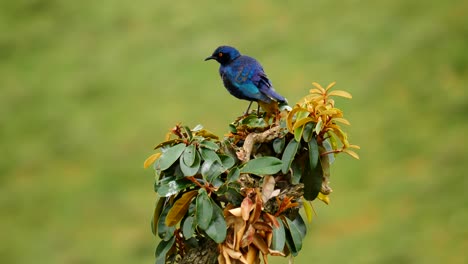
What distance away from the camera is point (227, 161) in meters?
2.45

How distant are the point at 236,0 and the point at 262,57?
43.5 inches

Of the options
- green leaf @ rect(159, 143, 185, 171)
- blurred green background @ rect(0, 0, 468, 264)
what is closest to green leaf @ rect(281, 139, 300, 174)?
green leaf @ rect(159, 143, 185, 171)

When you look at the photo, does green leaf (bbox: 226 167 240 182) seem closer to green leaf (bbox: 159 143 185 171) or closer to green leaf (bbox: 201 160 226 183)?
green leaf (bbox: 201 160 226 183)

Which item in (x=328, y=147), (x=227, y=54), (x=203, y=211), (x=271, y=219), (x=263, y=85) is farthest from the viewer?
(x=227, y=54)

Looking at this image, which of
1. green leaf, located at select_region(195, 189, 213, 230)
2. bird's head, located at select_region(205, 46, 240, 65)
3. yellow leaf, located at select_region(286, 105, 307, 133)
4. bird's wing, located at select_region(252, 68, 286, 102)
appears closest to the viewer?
green leaf, located at select_region(195, 189, 213, 230)

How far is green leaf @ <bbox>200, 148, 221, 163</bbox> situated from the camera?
2.40m

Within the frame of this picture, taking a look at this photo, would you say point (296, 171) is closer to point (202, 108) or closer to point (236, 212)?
point (236, 212)

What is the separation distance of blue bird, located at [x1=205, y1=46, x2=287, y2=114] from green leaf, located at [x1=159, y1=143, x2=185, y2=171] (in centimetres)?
53

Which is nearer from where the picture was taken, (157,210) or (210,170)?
(210,170)

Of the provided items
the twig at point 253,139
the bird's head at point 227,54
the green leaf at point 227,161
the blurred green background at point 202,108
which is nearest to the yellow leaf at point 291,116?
the twig at point 253,139

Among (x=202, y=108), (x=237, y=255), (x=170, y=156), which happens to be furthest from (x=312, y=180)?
(x=202, y=108)

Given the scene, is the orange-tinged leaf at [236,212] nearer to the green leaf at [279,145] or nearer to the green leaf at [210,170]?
the green leaf at [210,170]

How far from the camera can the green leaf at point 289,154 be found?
2490mm

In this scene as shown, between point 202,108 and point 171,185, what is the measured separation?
14.7 ft
